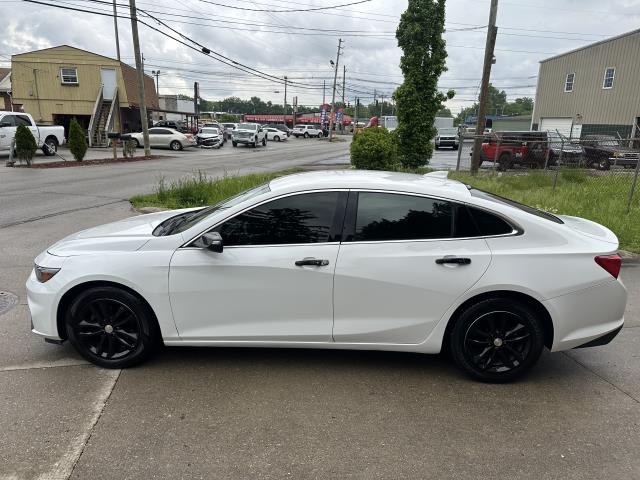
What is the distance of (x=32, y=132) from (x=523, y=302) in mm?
23511

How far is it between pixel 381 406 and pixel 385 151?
11.9m

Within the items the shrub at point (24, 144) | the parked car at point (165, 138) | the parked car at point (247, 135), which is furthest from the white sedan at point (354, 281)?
the parked car at point (247, 135)

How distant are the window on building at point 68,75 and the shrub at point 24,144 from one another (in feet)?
59.7

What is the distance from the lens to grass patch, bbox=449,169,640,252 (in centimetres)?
830

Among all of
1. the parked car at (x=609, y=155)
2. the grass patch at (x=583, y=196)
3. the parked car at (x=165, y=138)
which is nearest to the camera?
the grass patch at (x=583, y=196)

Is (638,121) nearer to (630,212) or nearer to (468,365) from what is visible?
(630,212)

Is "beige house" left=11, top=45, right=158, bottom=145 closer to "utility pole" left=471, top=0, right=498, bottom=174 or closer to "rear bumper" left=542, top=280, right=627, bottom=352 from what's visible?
"utility pole" left=471, top=0, right=498, bottom=174

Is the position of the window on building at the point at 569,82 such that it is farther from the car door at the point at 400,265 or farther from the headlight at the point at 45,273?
the headlight at the point at 45,273

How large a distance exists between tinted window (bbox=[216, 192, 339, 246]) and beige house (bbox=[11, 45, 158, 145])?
3357 cm

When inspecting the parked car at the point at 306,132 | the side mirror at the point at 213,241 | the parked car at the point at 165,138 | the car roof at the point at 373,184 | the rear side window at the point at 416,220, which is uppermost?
the car roof at the point at 373,184

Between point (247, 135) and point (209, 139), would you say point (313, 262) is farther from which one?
point (247, 135)

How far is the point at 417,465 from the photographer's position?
2.75m

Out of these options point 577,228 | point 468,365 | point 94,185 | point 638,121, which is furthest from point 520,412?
point 638,121

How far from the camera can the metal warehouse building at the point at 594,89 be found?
103ft
